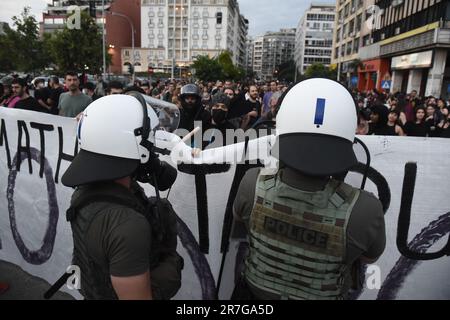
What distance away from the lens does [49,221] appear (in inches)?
122

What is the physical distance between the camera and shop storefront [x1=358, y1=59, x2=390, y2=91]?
34.6 m

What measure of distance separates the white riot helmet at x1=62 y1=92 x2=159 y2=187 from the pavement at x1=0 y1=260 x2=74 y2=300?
6.72 ft

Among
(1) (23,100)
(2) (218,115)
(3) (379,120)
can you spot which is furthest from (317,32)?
(2) (218,115)

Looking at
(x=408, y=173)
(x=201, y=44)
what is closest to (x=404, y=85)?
(x=408, y=173)

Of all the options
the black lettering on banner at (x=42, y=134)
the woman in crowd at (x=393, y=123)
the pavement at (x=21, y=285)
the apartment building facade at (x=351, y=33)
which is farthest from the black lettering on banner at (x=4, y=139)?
the apartment building facade at (x=351, y=33)

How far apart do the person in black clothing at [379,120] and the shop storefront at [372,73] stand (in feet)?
92.9

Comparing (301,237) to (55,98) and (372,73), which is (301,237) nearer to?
(55,98)

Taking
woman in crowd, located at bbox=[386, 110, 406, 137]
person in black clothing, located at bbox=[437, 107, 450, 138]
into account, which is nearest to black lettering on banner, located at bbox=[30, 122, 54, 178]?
woman in crowd, located at bbox=[386, 110, 406, 137]

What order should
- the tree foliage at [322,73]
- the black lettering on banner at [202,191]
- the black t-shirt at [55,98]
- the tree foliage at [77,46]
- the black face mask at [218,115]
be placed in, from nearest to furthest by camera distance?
the tree foliage at [322,73]
the black lettering on banner at [202,191]
the black face mask at [218,115]
the black t-shirt at [55,98]
the tree foliage at [77,46]

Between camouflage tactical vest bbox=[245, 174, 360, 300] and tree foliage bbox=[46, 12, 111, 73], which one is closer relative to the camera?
camouflage tactical vest bbox=[245, 174, 360, 300]

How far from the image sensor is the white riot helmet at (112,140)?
1476 mm

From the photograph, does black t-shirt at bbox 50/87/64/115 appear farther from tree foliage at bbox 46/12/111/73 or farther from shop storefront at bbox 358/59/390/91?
tree foliage at bbox 46/12/111/73

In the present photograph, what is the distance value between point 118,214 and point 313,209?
756 mm

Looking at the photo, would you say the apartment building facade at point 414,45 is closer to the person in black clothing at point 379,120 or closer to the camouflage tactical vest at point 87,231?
the person in black clothing at point 379,120
